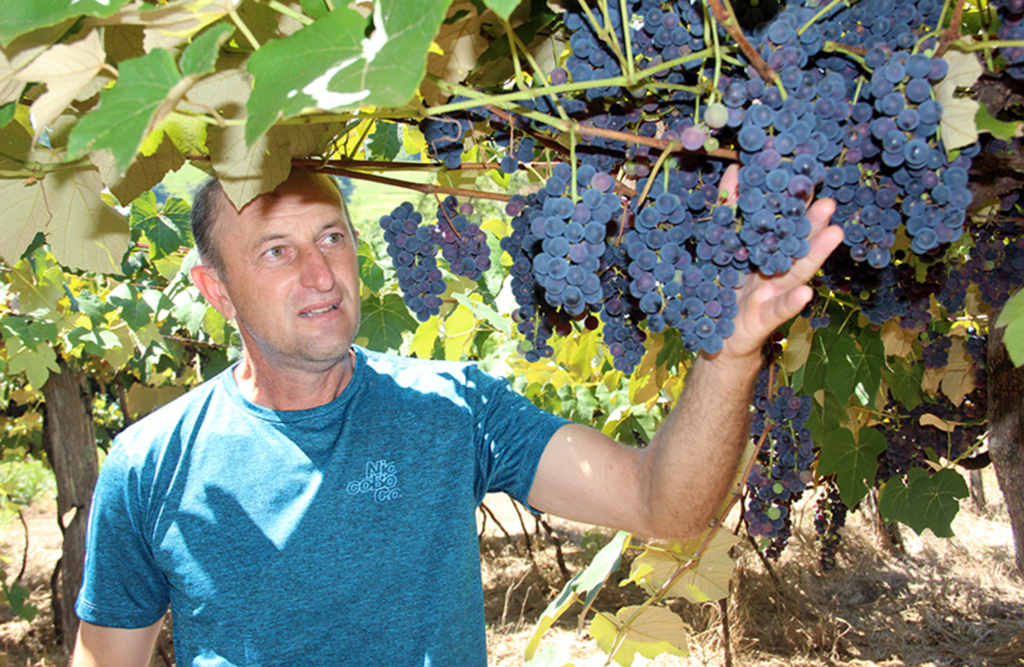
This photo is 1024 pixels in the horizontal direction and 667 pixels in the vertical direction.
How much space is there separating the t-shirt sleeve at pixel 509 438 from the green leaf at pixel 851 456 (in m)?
1.19

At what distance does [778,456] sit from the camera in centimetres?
210

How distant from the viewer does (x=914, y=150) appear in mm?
727

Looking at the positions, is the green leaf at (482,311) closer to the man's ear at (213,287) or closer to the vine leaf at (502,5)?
the man's ear at (213,287)

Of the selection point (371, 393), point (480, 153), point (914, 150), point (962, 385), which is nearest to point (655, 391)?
point (962, 385)

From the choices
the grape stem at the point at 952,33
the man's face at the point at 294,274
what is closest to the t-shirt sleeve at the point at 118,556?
the man's face at the point at 294,274

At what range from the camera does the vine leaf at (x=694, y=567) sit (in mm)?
2240

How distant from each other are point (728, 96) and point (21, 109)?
1228 mm

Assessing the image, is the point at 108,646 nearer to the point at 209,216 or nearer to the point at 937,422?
the point at 209,216

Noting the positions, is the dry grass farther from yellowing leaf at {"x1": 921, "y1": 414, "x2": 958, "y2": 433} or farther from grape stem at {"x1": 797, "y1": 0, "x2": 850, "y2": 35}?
grape stem at {"x1": 797, "y1": 0, "x2": 850, "y2": 35}

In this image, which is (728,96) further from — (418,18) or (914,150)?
(418,18)

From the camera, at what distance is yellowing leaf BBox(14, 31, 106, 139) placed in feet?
2.19

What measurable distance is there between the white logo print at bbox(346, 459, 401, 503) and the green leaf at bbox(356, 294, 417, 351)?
1.28 metres

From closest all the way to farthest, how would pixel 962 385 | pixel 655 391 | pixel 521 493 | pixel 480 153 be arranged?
pixel 480 153 → pixel 521 493 → pixel 962 385 → pixel 655 391

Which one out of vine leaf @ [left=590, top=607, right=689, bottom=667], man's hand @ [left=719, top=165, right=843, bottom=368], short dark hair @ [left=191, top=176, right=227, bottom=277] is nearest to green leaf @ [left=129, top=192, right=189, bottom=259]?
short dark hair @ [left=191, top=176, right=227, bottom=277]
